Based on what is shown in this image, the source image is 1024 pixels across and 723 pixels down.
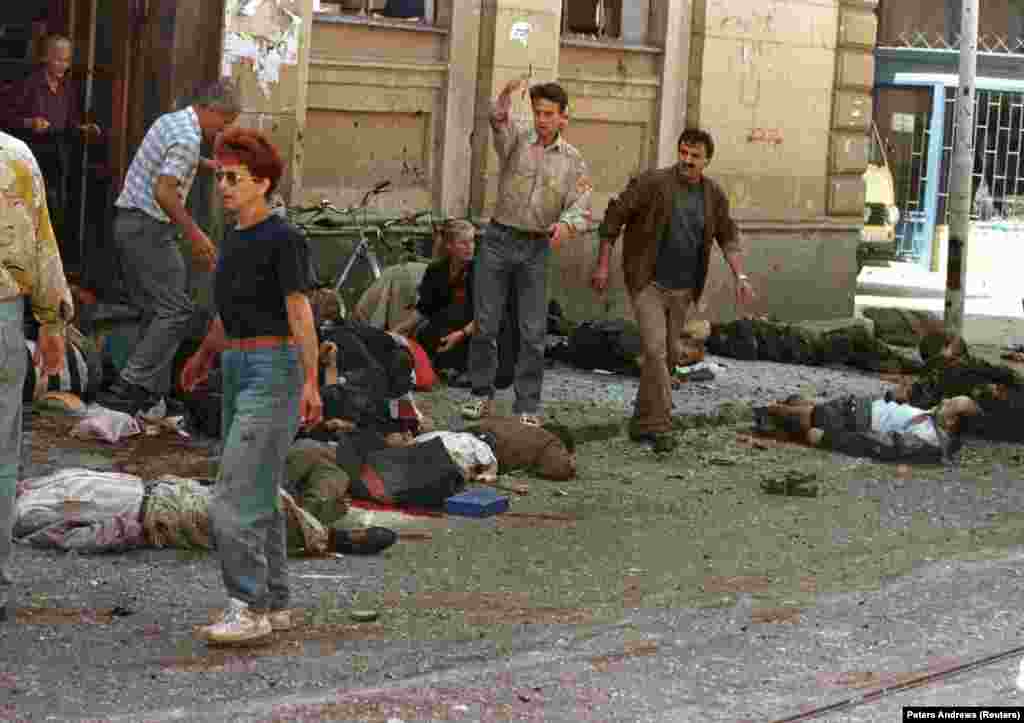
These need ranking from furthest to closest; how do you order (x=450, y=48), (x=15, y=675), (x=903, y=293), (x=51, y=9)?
(x=903, y=293) < (x=450, y=48) < (x=51, y=9) < (x=15, y=675)

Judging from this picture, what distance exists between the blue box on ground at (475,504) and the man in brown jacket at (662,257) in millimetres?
2347

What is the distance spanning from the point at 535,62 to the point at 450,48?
2.51 feet

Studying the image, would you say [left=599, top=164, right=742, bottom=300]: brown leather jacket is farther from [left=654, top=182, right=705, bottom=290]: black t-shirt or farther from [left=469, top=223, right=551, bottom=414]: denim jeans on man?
[left=469, top=223, right=551, bottom=414]: denim jeans on man

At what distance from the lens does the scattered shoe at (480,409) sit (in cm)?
1277

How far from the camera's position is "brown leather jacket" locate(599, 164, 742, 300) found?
1270 centimetres

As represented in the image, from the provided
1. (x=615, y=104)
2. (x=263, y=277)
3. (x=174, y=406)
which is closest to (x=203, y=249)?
(x=174, y=406)

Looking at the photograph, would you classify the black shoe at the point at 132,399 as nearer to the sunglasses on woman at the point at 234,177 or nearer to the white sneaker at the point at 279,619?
the white sneaker at the point at 279,619

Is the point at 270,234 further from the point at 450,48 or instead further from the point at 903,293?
the point at 903,293

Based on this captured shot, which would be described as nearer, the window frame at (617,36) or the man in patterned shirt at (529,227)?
the man in patterned shirt at (529,227)

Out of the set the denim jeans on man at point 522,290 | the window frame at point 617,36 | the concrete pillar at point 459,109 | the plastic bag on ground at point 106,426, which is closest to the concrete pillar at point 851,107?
the window frame at point 617,36

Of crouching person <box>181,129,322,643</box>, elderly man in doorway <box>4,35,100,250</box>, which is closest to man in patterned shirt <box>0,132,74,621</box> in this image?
crouching person <box>181,129,322,643</box>

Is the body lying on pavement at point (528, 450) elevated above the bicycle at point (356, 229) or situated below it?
below

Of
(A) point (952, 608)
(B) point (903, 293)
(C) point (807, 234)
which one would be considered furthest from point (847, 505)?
(B) point (903, 293)

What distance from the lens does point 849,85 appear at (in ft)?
65.2
